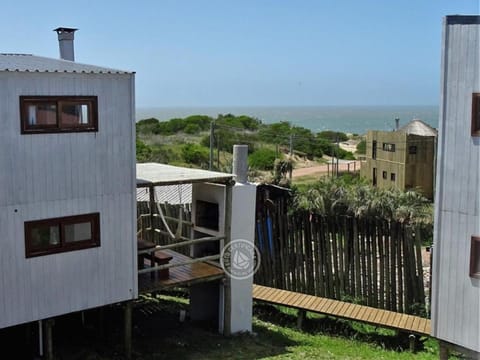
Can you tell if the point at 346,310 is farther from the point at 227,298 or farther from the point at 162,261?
Answer: the point at 162,261

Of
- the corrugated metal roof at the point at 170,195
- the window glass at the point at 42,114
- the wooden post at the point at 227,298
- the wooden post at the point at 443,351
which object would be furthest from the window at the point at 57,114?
the corrugated metal roof at the point at 170,195

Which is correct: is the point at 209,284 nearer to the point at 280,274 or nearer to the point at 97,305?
the point at 280,274

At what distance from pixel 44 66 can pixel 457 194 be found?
6786mm

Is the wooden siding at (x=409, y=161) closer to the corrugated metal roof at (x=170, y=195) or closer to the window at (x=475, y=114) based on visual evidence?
the corrugated metal roof at (x=170, y=195)

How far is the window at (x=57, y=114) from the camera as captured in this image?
8.87 m

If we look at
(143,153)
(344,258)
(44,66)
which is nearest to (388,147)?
(143,153)

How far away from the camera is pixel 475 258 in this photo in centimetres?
893

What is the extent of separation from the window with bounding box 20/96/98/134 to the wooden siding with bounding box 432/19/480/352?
561cm

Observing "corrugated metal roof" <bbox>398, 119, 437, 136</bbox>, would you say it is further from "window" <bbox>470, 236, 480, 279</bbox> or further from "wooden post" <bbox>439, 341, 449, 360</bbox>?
"window" <bbox>470, 236, 480, 279</bbox>

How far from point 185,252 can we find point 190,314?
8.36 feet

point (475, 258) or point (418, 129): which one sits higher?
point (418, 129)

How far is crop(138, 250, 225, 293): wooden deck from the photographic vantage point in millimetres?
10914

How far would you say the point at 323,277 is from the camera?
530 inches

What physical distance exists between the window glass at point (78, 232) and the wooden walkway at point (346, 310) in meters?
4.76
